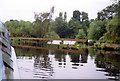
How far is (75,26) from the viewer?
50594mm

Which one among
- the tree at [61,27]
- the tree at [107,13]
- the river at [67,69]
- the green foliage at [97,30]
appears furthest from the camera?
the tree at [61,27]

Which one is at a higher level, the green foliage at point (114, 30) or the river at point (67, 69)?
the green foliage at point (114, 30)

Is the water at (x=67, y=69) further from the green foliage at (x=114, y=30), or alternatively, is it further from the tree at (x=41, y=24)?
the tree at (x=41, y=24)

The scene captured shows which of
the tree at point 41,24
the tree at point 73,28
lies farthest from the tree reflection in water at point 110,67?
the tree at point 73,28

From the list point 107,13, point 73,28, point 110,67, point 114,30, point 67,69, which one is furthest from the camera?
point 73,28

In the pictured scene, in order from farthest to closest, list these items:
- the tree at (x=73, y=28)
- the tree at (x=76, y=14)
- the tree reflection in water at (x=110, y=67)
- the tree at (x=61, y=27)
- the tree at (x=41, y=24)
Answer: the tree at (x=76, y=14), the tree at (x=61, y=27), the tree at (x=73, y=28), the tree at (x=41, y=24), the tree reflection in water at (x=110, y=67)

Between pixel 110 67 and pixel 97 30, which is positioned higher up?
pixel 97 30

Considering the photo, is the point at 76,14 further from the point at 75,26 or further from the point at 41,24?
the point at 41,24

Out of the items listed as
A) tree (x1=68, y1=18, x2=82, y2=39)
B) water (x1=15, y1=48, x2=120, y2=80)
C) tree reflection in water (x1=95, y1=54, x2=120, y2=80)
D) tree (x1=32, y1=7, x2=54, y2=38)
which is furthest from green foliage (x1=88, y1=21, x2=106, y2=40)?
tree (x1=68, y1=18, x2=82, y2=39)

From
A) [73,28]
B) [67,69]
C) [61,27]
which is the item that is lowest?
[67,69]

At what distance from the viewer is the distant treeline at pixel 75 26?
64.4ft

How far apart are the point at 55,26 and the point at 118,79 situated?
4522 centimetres

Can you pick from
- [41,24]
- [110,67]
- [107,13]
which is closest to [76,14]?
[41,24]

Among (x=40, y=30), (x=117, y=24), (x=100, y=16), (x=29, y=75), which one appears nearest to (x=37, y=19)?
(x=40, y=30)
